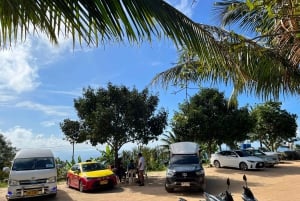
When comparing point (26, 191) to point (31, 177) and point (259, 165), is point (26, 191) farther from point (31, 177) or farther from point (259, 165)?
point (259, 165)

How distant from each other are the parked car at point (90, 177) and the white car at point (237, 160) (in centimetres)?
1107

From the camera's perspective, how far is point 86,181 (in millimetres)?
17047

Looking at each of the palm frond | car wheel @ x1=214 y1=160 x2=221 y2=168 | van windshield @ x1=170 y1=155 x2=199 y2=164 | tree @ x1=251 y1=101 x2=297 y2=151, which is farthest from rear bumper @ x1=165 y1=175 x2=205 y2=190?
tree @ x1=251 y1=101 x2=297 y2=151

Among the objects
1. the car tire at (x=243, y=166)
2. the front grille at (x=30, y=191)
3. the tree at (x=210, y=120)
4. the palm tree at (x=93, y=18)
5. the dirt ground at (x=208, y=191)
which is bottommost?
the dirt ground at (x=208, y=191)

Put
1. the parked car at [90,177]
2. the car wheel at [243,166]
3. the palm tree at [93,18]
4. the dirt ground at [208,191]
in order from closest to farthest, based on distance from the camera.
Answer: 1. the palm tree at [93,18]
2. the dirt ground at [208,191]
3. the parked car at [90,177]
4. the car wheel at [243,166]

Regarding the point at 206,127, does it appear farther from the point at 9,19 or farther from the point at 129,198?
the point at 9,19

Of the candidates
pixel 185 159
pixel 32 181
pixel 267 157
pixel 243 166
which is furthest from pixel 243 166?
pixel 32 181

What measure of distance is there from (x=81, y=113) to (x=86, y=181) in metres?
5.27

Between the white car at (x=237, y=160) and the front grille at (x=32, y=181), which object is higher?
the white car at (x=237, y=160)

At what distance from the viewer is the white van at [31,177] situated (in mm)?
14719

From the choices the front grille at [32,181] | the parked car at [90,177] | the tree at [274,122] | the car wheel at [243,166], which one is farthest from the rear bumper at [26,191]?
the tree at [274,122]

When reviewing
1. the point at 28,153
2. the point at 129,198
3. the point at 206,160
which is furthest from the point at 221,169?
the point at 28,153

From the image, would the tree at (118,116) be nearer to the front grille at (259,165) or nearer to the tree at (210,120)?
the tree at (210,120)

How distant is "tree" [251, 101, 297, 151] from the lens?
3209 cm
